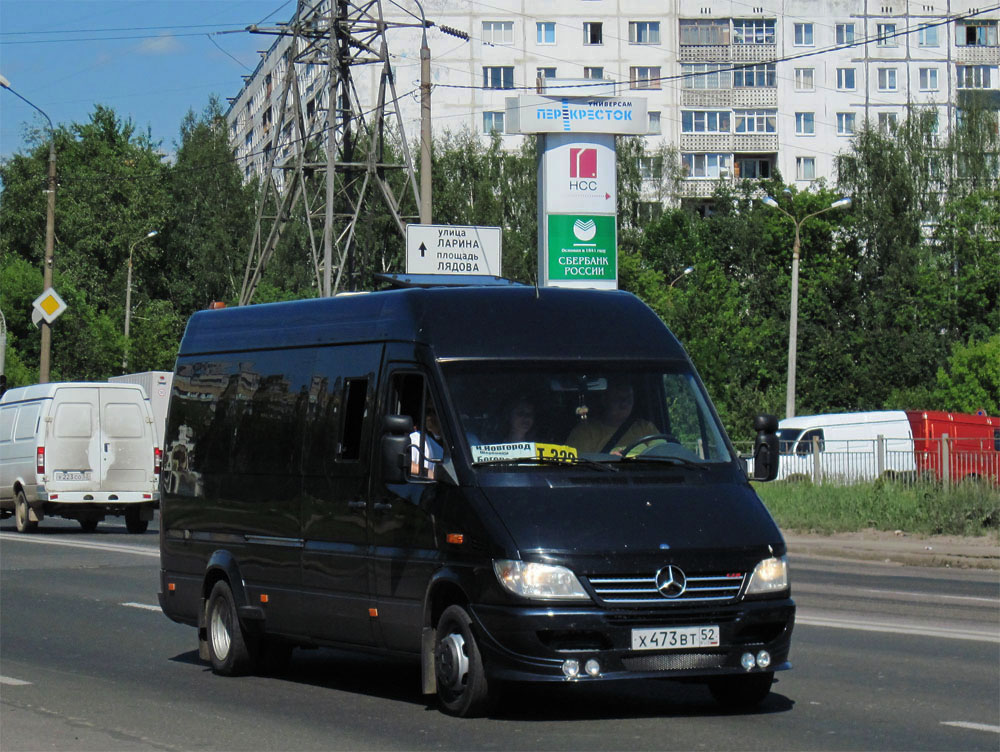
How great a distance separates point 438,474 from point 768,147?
79736mm

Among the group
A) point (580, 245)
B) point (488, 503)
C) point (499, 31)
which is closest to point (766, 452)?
point (488, 503)

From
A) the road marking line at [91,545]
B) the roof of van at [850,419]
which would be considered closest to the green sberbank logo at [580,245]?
the roof of van at [850,419]

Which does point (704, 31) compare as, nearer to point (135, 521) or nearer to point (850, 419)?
point (850, 419)

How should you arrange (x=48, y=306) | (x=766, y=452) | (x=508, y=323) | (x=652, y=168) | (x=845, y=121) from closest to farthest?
(x=508, y=323)
(x=766, y=452)
(x=48, y=306)
(x=652, y=168)
(x=845, y=121)

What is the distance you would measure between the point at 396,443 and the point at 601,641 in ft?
4.73

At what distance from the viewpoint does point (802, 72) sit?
85500 mm

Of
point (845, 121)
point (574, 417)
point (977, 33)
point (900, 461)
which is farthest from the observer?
point (977, 33)

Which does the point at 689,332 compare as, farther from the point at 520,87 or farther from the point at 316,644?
the point at 316,644

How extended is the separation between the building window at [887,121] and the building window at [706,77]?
26.6ft

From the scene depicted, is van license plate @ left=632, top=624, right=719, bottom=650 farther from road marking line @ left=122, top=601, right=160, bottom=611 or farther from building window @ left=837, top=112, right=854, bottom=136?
building window @ left=837, top=112, right=854, bottom=136

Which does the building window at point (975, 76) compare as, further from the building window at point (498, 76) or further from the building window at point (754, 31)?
the building window at point (498, 76)

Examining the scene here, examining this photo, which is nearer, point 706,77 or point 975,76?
point 706,77

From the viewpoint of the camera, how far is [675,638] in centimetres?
774

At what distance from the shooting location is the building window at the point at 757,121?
85938mm
